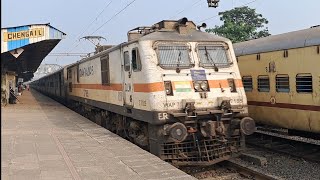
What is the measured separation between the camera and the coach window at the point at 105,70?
1146cm

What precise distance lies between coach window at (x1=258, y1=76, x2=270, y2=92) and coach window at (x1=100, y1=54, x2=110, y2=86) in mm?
4572

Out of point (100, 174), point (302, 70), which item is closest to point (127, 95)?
point (100, 174)

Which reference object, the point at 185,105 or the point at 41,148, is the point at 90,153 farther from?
the point at 185,105

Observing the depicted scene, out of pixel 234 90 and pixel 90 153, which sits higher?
pixel 234 90

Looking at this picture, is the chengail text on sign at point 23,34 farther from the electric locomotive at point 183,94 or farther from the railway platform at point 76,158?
the electric locomotive at point 183,94

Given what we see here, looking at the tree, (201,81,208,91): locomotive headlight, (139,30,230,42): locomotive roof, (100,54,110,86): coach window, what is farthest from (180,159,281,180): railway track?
the tree

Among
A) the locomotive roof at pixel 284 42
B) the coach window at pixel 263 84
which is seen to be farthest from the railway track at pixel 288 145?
the locomotive roof at pixel 284 42

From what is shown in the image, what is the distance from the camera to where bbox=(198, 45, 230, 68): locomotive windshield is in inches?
353

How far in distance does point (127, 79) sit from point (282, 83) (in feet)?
13.7

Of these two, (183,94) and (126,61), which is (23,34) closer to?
(126,61)

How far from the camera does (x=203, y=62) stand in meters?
8.93

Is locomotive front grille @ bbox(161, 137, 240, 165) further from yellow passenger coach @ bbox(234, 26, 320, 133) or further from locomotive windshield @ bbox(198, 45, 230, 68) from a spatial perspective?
yellow passenger coach @ bbox(234, 26, 320, 133)

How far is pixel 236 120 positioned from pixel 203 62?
1.59 metres

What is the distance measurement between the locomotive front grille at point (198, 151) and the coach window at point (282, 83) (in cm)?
242
